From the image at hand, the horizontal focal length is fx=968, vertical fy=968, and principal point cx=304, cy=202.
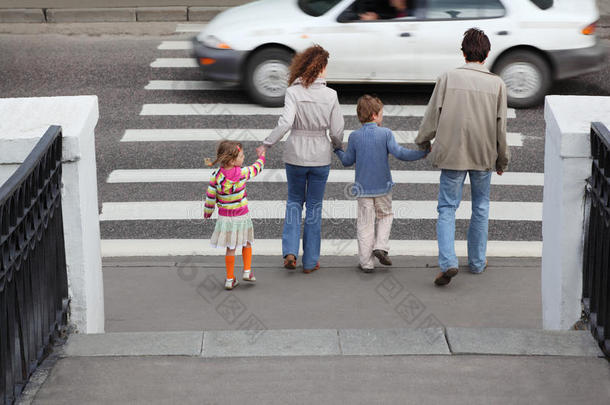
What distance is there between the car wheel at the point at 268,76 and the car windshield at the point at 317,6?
2.22 ft

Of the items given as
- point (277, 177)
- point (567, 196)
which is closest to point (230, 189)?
point (567, 196)

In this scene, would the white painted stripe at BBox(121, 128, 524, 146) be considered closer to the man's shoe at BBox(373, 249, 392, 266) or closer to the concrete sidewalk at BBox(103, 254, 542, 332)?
the concrete sidewalk at BBox(103, 254, 542, 332)

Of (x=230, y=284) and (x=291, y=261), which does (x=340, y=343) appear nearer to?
(x=230, y=284)

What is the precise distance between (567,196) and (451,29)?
25.0ft

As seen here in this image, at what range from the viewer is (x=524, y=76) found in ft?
42.7

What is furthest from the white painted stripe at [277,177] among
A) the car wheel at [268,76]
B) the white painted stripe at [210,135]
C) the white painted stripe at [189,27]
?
the white painted stripe at [189,27]

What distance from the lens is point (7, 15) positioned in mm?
18047

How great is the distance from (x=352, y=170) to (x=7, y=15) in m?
9.90

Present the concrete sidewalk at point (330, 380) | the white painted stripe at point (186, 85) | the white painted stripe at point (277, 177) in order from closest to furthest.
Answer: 1. the concrete sidewalk at point (330, 380)
2. the white painted stripe at point (277, 177)
3. the white painted stripe at point (186, 85)

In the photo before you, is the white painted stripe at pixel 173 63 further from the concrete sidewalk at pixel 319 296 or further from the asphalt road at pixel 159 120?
the concrete sidewalk at pixel 319 296

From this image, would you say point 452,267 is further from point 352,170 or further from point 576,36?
point 576,36

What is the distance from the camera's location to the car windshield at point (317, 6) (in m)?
13.0

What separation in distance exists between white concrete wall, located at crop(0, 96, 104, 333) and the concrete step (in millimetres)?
440

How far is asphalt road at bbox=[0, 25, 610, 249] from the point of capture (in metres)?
9.42
